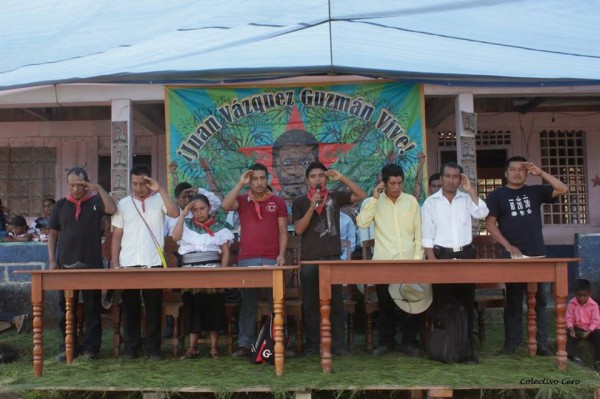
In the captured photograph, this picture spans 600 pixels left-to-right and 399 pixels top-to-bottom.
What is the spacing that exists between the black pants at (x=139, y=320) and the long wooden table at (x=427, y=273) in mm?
1551

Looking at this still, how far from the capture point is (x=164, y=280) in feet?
15.8

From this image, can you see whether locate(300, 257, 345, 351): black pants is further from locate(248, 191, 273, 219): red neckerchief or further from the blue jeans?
locate(248, 191, 273, 219): red neckerchief

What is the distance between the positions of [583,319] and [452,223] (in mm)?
1565

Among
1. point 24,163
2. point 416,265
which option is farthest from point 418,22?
point 24,163

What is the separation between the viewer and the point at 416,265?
15.6 ft

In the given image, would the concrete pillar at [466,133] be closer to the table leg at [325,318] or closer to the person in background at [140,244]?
the table leg at [325,318]

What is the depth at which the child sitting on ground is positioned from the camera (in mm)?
5758

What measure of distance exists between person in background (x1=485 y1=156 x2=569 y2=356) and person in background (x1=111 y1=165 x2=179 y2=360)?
9.03 ft

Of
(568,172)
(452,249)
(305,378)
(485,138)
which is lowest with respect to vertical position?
(305,378)

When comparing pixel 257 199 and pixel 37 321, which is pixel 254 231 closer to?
pixel 257 199

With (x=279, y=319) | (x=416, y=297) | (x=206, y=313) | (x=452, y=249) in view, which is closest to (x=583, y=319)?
(x=452, y=249)

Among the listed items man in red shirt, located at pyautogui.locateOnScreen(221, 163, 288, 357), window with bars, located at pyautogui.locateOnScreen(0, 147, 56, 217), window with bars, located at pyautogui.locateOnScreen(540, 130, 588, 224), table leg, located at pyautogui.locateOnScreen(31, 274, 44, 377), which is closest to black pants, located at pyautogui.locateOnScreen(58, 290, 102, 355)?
table leg, located at pyautogui.locateOnScreen(31, 274, 44, 377)

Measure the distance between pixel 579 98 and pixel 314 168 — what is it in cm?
491

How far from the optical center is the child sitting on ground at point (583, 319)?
18.9 ft
